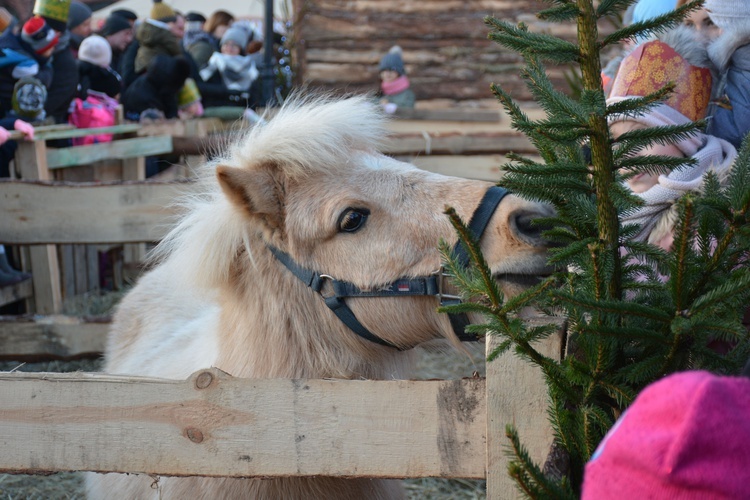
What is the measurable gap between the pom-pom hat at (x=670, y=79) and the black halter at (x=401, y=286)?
884 mm

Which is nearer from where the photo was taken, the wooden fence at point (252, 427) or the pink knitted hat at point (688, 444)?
the pink knitted hat at point (688, 444)

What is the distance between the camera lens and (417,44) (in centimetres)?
1233

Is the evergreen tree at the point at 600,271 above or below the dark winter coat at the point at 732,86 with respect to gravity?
below

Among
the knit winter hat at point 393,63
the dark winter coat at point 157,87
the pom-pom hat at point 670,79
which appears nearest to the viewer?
the pom-pom hat at point 670,79

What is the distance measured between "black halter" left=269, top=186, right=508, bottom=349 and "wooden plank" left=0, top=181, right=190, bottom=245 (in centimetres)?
217

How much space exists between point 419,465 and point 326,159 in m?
1.00

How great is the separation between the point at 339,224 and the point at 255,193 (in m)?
0.27

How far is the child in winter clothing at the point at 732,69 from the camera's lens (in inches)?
→ 104

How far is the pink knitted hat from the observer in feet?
2.69

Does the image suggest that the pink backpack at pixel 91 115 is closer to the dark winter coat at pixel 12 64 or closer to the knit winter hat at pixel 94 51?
the knit winter hat at pixel 94 51

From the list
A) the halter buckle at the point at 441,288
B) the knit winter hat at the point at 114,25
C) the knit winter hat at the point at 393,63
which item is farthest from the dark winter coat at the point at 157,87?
the halter buckle at the point at 441,288

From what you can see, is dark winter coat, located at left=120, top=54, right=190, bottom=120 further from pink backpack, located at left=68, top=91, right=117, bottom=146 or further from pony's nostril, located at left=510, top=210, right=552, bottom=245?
pony's nostril, located at left=510, top=210, right=552, bottom=245

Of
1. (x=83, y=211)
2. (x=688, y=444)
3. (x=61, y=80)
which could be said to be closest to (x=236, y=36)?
(x=61, y=80)

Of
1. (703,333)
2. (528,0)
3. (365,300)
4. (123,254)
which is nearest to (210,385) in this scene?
(365,300)
